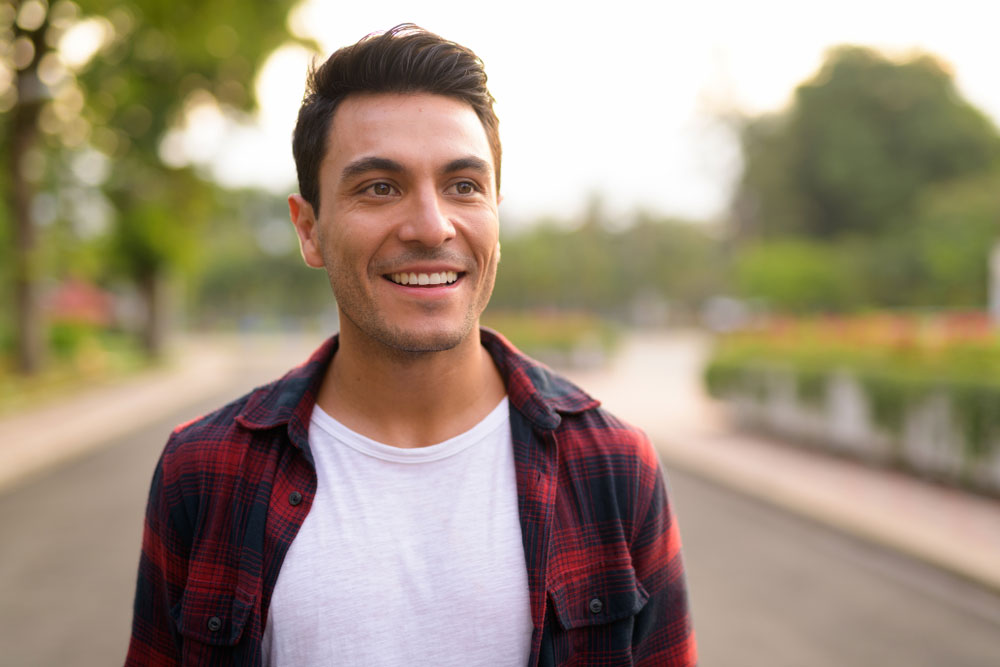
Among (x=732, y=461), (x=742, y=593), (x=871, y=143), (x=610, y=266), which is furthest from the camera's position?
(x=610, y=266)

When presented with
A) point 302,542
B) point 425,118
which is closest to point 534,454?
point 302,542

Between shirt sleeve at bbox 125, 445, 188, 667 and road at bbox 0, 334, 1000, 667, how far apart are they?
2.97 metres

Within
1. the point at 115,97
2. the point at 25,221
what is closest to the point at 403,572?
the point at 25,221

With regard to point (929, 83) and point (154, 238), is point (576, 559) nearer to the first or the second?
point (154, 238)

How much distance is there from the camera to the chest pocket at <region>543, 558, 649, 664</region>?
5.12 feet

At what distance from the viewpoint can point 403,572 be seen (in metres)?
1.51

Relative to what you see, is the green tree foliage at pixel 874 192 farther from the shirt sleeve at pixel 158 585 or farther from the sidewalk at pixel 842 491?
the shirt sleeve at pixel 158 585

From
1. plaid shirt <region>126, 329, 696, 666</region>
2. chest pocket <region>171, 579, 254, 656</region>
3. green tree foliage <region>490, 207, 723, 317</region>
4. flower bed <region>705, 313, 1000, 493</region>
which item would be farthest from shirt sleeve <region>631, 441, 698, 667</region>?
green tree foliage <region>490, 207, 723, 317</region>

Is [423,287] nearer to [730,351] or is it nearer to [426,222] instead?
[426,222]

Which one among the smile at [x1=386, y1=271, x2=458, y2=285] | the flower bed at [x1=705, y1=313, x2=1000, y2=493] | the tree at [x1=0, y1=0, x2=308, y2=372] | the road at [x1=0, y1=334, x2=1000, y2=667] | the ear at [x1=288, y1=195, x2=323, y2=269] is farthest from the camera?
the tree at [x1=0, y1=0, x2=308, y2=372]

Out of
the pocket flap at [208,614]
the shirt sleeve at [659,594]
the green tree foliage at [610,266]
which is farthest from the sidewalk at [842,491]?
the green tree foliage at [610,266]

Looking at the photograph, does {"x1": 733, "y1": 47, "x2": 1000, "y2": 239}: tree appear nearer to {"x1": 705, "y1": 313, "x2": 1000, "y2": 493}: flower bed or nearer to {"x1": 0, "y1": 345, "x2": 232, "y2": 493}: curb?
{"x1": 705, "y1": 313, "x2": 1000, "y2": 493}: flower bed

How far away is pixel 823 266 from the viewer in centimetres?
3281

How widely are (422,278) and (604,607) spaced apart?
2.50ft
